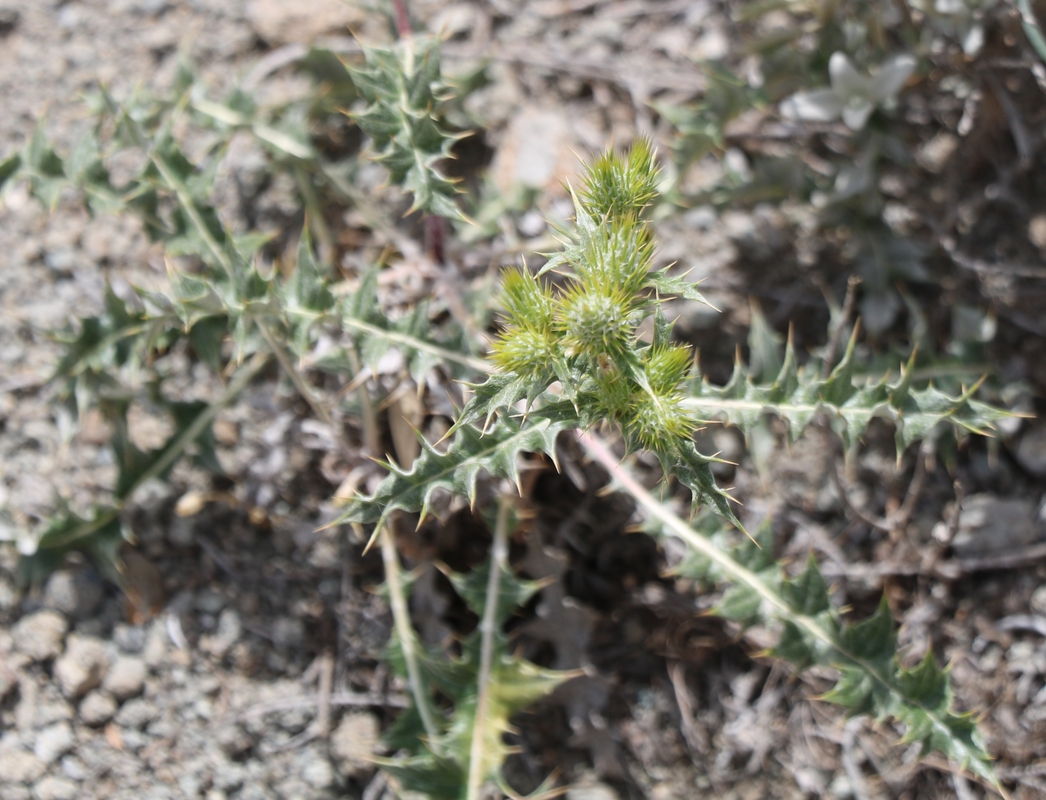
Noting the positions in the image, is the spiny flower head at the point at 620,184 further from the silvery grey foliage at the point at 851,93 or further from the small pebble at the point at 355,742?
the small pebble at the point at 355,742

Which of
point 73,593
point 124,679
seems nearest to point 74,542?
point 73,593

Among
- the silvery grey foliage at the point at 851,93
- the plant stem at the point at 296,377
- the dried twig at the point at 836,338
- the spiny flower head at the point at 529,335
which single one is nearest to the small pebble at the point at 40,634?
the plant stem at the point at 296,377

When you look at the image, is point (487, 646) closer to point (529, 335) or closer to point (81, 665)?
point (529, 335)

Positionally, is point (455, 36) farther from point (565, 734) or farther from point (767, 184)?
point (565, 734)

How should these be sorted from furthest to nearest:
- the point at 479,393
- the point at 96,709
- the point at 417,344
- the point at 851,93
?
the point at 851,93
the point at 96,709
the point at 417,344
the point at 479,393

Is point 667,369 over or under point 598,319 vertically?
under

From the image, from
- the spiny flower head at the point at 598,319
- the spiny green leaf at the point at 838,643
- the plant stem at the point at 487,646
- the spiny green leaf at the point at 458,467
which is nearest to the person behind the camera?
the spiny flower head at the point at 598,319

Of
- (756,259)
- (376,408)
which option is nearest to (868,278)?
(756,259)
